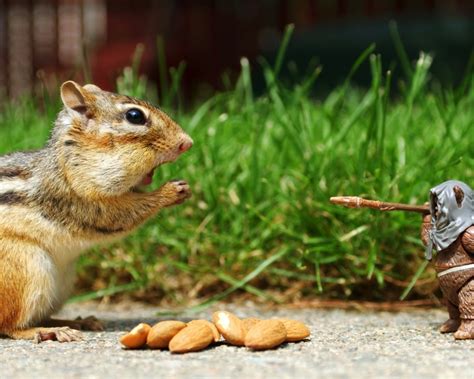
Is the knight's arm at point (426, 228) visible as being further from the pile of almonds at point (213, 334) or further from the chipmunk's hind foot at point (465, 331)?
the pile of almonds at point (213, 334)

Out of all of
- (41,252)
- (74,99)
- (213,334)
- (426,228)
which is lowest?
(213,334)

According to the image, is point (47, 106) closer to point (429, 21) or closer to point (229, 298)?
point (229, 298)

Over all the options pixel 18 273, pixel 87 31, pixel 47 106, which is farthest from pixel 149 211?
pixel 87 31

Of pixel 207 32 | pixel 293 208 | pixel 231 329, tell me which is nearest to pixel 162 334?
pixel 231 329

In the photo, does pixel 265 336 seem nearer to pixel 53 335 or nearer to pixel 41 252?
pixel 53 335

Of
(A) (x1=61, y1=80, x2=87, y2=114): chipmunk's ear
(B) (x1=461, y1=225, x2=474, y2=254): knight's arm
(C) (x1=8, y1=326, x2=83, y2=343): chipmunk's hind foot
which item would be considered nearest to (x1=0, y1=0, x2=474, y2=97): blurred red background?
(A) (x1=61, y1=80, x2=87, y2=114): chipmunk's ear

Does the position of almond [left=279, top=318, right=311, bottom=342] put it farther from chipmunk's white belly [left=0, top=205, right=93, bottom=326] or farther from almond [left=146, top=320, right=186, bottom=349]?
chipmunk's white belly [left=0, top=205, right=93, bottom=326]
